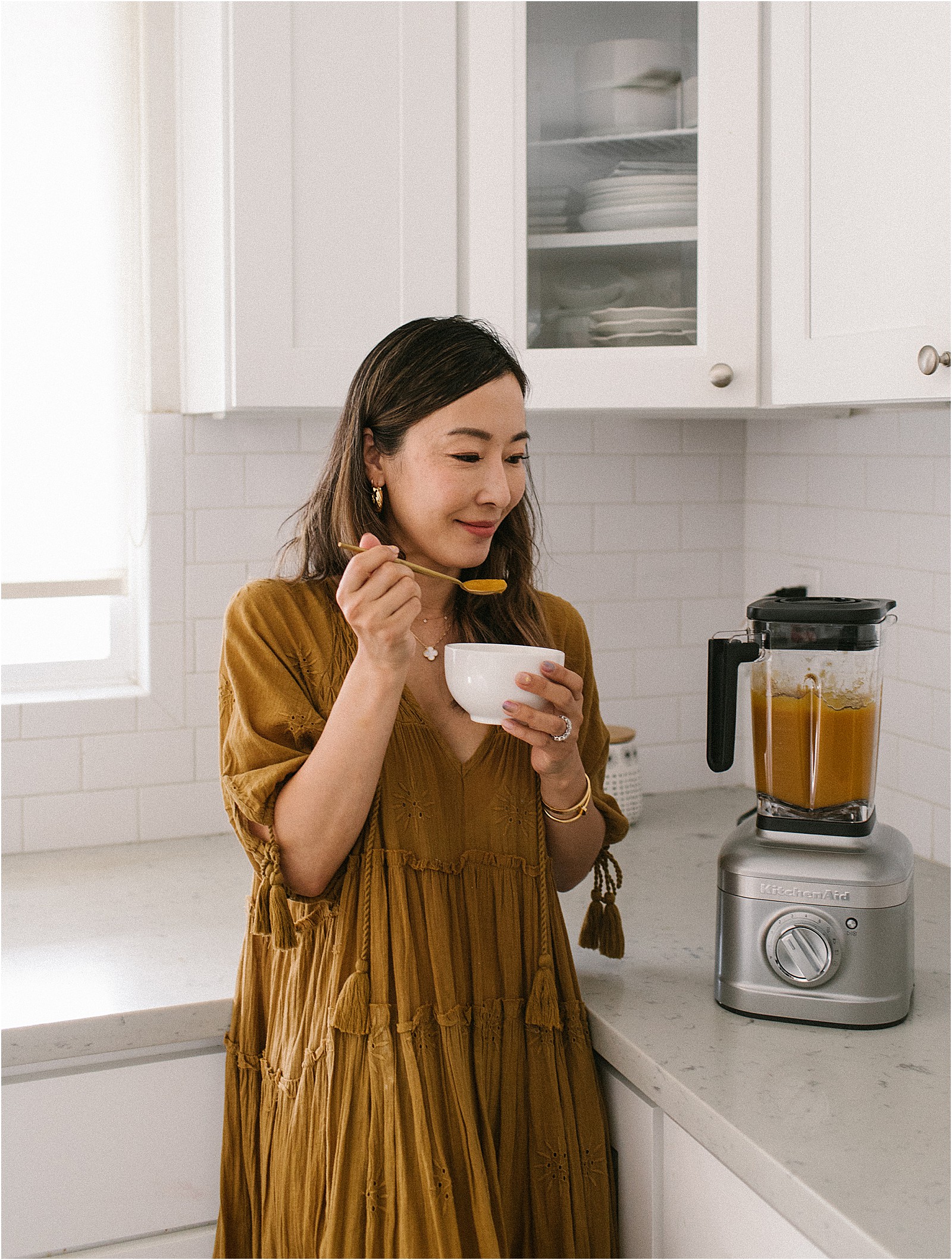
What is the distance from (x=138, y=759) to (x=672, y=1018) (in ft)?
3.44

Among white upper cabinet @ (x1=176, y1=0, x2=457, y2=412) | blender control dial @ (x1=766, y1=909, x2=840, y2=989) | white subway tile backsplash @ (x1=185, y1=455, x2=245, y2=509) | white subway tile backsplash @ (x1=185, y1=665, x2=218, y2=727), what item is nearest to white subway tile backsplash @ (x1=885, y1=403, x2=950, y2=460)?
white upper cabinet @ (x1=176, y1=0, x2=457, y2=412)

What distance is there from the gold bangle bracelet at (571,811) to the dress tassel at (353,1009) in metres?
0.27

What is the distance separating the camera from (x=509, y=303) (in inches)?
66.7

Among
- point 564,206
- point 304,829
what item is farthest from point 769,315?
point 304,829

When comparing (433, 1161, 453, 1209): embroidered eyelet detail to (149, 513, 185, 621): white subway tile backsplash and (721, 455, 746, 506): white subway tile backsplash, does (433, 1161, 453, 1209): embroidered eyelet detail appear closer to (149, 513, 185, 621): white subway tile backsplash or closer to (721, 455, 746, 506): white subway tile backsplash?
(149, 513, 185, 621): white subway tile backsplash

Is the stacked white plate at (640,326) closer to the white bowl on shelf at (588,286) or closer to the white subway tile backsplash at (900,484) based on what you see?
the white bowl on shelf at (588,286)

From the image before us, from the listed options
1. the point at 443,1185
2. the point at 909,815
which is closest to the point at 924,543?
the point at 909,815

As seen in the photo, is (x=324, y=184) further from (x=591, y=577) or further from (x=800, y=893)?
(x=800, y=893)

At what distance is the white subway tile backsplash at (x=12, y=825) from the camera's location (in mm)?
1894

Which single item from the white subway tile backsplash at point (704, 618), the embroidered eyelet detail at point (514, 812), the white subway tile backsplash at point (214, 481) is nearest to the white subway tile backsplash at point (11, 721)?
the white subway tile backsplash at point (214, 481)

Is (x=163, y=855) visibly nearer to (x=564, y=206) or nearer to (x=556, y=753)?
(x=556, y=753)

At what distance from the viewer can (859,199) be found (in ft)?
4.79

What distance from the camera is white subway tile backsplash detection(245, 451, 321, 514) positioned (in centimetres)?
198

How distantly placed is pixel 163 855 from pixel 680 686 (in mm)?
992
